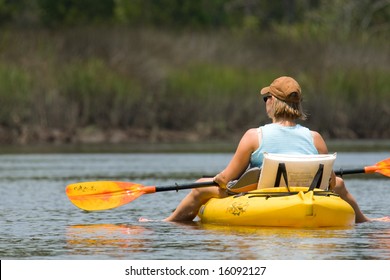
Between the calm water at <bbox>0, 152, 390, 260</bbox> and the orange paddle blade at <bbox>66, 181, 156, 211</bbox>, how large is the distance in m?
0.18

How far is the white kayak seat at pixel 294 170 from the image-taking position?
1296 cm

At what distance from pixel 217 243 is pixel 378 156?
52.0 feet

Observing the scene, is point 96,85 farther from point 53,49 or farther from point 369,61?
point 369,61

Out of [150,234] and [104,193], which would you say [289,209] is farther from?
[104,193]

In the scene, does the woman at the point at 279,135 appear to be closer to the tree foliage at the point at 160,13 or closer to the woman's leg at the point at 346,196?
the woman's leg at the point at 346,196

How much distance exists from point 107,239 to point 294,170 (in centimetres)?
181

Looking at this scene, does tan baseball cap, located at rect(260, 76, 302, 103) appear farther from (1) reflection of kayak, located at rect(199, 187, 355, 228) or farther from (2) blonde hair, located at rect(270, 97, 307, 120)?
Result: (1) reflection of kayak, located at rect(199, 187, 355, 228)

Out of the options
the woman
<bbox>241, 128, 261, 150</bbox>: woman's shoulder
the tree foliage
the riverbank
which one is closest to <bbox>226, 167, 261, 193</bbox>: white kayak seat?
the woman

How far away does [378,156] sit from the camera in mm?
27594

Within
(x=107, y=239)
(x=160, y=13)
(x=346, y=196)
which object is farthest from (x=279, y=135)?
(x=160, y=13)

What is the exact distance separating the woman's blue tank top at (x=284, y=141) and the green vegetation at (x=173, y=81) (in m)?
21.0

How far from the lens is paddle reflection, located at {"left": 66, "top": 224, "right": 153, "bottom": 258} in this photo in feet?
38.2

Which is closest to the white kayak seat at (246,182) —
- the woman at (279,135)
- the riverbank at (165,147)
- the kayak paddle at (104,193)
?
the woman at (279,135)
